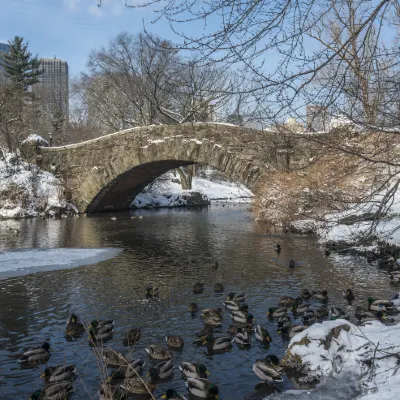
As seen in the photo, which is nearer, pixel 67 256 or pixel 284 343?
pixel 284 343

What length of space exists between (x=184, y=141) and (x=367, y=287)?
12162 mm

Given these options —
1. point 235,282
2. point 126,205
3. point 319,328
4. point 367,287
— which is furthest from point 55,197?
point 319,328

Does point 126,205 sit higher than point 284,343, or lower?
higher

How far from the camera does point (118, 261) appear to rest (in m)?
11.8

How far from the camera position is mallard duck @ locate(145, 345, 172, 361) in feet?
18.5

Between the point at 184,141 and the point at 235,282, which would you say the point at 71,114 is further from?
the point at 235,282

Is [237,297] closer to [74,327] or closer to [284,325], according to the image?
[284,325]

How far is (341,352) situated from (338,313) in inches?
75.4

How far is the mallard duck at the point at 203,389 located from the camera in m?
4.73

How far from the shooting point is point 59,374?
496cm

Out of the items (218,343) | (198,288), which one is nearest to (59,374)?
(218,343)

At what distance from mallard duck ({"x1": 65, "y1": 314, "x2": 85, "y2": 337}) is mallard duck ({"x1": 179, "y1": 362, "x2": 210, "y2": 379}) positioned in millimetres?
1959

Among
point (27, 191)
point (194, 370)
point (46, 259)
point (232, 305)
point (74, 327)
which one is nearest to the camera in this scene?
point (194, 370)

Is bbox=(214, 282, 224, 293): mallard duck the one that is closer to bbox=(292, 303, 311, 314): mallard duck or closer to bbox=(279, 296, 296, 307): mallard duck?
bbox=(279, 296, 296, 307): mallard duck
